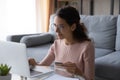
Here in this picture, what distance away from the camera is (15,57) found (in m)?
1.15

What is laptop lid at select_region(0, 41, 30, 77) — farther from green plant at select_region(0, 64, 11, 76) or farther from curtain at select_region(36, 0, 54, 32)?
curtain at select_region(36, 0, 54, 32)

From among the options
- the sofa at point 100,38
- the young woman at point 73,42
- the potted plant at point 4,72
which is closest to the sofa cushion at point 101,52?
the sofa at point 100,38

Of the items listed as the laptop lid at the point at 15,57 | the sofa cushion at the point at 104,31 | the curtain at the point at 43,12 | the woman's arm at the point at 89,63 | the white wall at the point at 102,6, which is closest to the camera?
the laptop lid at the point at 15,57

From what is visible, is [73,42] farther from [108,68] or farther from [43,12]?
[43,12]

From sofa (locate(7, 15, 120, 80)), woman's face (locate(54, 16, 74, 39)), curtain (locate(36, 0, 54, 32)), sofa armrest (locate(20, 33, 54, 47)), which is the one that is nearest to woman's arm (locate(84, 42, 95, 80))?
woman's face (locate(54, 16, 74, 39))

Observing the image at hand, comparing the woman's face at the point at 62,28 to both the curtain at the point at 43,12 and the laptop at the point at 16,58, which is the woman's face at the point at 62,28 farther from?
the curtain at the point at 43,12

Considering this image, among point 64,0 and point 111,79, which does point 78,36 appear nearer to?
point 111,79

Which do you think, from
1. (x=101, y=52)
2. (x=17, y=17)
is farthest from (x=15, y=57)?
(x=17, y=17)

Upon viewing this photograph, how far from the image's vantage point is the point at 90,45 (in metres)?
1.28

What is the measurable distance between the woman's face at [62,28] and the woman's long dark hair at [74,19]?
0.02 metres

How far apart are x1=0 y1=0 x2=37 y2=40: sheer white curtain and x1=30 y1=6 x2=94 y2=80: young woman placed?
2.20 meters

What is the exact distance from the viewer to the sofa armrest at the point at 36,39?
2680 millimetres

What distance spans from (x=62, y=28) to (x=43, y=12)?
2.57m

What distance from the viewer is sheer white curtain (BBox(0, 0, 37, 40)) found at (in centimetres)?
340
